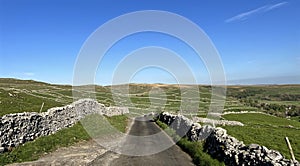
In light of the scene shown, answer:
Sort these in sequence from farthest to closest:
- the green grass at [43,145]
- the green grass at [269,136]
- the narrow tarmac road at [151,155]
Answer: the green grass at [269,136] → the narrow tarmac road at [151,155] → the green grass at [43,145]

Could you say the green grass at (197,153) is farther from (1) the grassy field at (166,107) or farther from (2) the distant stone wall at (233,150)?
(1) the grassy field at (166,107)

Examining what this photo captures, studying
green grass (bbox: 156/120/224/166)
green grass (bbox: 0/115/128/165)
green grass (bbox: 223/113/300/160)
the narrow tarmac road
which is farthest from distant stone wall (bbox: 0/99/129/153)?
green grass (bbox: 223/113/300/160)

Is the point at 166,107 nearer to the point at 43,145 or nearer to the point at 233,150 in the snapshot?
the point at 43,145

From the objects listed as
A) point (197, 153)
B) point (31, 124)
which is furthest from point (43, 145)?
point (197, 153)

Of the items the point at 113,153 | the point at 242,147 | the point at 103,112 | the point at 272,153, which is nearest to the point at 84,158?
the point at 113,153

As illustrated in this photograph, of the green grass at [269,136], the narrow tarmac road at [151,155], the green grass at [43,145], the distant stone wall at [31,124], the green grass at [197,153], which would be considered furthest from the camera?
the green grass at [269,136]

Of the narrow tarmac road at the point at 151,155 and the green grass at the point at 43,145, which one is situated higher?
the green grass at the point at 43,145

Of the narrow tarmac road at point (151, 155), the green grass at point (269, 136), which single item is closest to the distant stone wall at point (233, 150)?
the narrow tarmac road at point (151, 155)

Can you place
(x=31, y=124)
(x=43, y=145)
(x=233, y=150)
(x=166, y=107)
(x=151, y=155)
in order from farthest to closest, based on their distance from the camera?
(x=166, y=107), (x=31, y=124), (x=43, y=145), (x=151, y=155), (x=233, y=150)

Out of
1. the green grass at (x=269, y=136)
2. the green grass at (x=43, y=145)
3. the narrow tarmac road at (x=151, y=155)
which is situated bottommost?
the green grass at (x=269, y=136)

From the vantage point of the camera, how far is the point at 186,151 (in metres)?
21.1

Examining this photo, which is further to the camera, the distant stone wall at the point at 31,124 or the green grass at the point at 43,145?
the distant stone wall at the point at 31,124

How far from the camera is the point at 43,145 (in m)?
20.6

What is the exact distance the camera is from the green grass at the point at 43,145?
17188mm
